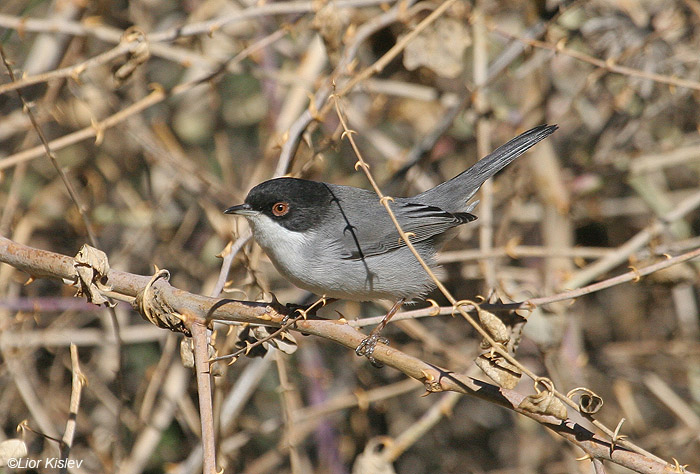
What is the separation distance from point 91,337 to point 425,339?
6.45ft

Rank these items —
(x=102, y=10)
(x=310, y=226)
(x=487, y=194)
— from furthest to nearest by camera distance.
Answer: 1. (x=102, y=10)
2. (x=487, y=194)
3. (x=310, y=226)

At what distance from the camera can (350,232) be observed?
3236 millimetres

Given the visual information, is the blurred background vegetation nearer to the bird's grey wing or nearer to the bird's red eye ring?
the bird's grey wing

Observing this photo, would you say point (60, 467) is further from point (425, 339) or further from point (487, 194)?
point (487, 194)

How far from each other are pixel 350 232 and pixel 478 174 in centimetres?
77

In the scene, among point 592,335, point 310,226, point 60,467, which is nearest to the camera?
point 60,467

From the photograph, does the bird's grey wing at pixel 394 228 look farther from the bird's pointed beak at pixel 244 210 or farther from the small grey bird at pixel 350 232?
the bird's pointed beak at pixel 244 210

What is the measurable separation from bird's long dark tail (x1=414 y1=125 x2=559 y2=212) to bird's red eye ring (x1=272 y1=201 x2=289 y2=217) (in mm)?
777

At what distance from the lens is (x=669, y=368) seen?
4578 mm

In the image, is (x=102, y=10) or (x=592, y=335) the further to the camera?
(x=592, y=335)

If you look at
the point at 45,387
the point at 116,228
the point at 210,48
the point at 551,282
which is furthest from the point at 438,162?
the point at 45,387

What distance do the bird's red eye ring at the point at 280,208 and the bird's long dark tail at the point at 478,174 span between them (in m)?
0.78

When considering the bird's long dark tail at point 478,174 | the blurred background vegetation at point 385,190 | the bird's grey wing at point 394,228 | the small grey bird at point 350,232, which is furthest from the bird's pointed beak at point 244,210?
the bird's long dark tail at point 478,174

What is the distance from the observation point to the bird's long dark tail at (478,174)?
3389 millimetres
